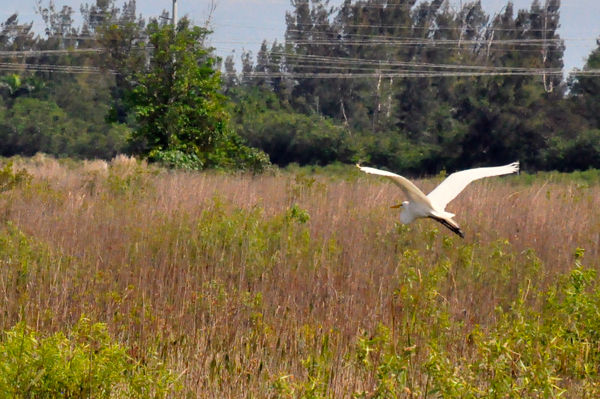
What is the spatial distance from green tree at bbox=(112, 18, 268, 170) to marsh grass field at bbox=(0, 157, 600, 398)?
662cm

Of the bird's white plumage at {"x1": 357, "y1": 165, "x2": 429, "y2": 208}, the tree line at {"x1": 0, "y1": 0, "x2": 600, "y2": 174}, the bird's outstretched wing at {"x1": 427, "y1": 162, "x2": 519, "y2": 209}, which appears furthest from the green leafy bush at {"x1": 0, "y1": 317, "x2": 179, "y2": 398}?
the tree line at {"x1": 0, "y1": 0, "x2": 600, "y2": 174}

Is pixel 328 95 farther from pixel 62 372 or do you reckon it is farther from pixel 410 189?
pixel 62 372

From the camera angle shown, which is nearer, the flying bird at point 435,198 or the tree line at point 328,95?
the flying bird at point 435,198

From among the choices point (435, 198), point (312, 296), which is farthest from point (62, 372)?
point (435, 198)

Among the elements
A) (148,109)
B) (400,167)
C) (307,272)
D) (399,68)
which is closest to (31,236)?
(307,272)

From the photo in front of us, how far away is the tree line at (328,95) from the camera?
50.9 feet

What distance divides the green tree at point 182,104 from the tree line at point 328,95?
3cm

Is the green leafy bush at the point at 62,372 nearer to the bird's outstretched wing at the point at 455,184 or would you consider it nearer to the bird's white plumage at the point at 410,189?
the bird's white plumage at the point at 410,189

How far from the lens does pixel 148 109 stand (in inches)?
592

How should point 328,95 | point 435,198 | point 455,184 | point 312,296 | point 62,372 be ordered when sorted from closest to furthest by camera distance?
point 62,372 → point 312,296 → point 435,198 → point 455,184 → point 328,95

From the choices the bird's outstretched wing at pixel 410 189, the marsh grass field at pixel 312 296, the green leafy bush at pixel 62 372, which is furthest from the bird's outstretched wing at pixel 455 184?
the green leafy bush at pixel 62 372

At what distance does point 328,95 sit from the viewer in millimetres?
37062

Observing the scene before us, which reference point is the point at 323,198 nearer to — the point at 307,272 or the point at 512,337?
the point at 307,272

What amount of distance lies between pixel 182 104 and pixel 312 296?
35.0 ft
